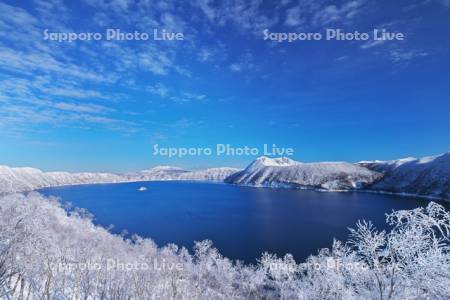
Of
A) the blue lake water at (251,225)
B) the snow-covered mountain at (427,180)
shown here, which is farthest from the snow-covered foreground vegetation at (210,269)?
the snow-covered mountain at (427,180)

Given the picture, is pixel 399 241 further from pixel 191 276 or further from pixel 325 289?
pixel 191 276

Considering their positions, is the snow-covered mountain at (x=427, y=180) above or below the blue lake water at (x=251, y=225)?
above

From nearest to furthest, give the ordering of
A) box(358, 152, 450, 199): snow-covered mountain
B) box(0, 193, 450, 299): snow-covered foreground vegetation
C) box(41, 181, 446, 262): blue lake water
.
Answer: box(0, 193, 450, 299): snow-covered foreground vegetation, box(41, 181, 446, 262): blue lake water, box(358, 152, 450, 199): snow-covered mountain

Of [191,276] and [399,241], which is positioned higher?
[399,241]

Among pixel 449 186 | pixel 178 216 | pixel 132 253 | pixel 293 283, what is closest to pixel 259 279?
pixel 293 283

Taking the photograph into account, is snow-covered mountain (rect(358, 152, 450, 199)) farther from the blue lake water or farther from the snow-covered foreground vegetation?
the snow-covered foreground vegetation

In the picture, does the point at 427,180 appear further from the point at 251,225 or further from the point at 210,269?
the point at 210,269

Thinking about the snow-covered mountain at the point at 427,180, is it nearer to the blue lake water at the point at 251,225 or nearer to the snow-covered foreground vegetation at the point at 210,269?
the blue lake water at the point at 251,225

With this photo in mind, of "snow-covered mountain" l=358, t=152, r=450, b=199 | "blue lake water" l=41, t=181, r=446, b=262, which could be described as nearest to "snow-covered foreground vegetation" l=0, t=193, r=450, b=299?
"blue lake water" l=41, t=181, r=446, b=262
